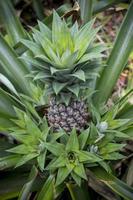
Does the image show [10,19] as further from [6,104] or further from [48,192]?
[48,192]

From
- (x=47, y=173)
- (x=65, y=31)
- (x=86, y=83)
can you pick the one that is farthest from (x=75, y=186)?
(x=65, y=31)

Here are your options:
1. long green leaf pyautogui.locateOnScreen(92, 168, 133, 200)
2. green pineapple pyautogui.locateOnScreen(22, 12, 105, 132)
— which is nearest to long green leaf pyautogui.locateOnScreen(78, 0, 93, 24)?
green pineapple pyautogui.locateOnScreen(22, 12, 105, 132)

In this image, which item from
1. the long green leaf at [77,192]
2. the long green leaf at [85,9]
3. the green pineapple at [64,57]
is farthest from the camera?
the long green leaf at [85,9]

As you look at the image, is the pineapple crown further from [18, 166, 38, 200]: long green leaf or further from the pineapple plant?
[18, 166, 38, 200]: long green leaf

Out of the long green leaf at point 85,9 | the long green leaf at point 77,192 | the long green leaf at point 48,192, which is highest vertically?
the long green leaf at point 85,9

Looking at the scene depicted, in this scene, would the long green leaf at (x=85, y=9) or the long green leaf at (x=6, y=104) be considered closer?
the long green leaf at (x=6, y=104)

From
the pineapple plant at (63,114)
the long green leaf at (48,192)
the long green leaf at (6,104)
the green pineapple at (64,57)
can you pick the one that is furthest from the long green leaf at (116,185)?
the long green leaf at (6,104)

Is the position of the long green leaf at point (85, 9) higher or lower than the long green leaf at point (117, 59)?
higher

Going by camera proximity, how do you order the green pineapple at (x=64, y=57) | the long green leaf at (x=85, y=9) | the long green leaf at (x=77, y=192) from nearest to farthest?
1. the green pineapple at (x=64, y=57)
2. the long green leaf at (x=77, y=192)
3. the long green leaf at (x=85, y=9)

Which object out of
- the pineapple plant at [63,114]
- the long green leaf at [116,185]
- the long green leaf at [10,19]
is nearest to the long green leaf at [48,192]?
the pineapple plant at [63,114]

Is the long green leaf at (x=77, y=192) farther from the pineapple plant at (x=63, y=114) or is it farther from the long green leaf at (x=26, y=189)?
the long green leaf at (x=26, y=189)
